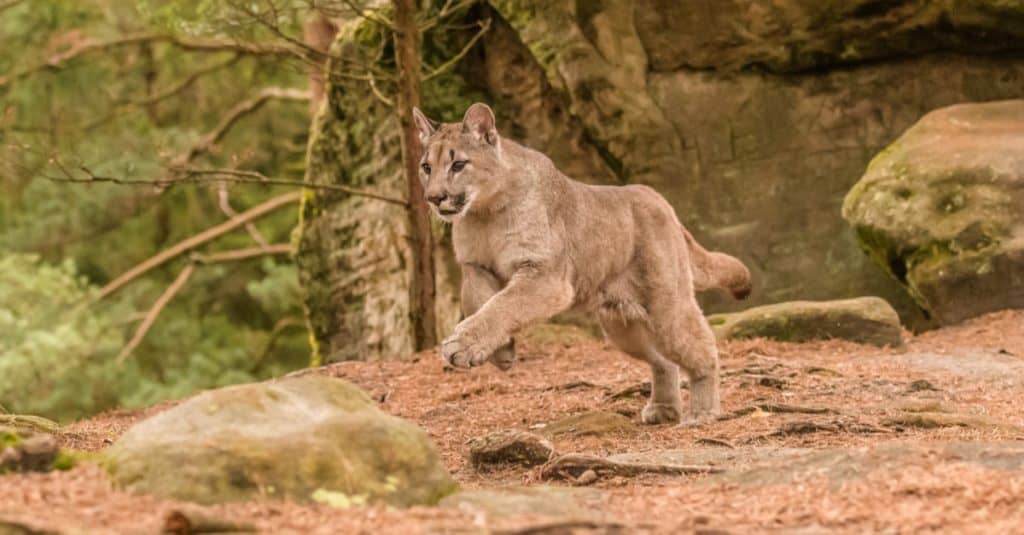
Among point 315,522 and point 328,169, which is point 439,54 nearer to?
point 328,169

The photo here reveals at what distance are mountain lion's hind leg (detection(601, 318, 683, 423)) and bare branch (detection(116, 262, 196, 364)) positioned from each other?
12619 mm

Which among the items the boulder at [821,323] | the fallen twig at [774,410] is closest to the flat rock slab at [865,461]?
the fallen twig at [774,410]

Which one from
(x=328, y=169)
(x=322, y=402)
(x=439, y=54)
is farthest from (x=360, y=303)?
(x=322, y=402)

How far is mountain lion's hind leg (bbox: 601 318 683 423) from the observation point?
9.16m

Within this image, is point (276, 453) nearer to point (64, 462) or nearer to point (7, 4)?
point (64, 462)

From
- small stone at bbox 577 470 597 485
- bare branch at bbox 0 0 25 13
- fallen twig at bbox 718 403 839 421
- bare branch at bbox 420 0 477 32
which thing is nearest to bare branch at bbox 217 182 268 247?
bare branch at bbox 0 0 25 13

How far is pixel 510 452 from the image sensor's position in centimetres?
742

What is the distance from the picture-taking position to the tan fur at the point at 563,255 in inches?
332

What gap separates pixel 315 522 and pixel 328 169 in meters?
11.7

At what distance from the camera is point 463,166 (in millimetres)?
8562

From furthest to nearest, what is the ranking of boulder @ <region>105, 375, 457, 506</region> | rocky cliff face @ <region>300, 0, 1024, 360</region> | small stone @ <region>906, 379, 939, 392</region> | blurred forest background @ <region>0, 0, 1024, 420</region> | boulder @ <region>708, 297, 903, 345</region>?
1. rocky cliff face @ <region>300, 0, 1024, 360</region>
2. blurred forest background @ <region>0, 0, 1024, 420</region>
3. boulder @ <region>708, 297, 903, 345</region>
4. small stone @ <region>906, 379, 939, 392</region>
5. boulder @ <region>105, 375, 457, 506</region>

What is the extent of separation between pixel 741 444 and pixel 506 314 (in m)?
1.48

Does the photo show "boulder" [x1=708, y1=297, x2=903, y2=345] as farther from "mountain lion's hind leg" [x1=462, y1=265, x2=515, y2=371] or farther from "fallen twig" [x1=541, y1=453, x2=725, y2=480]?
"fallen twig" [x1=541, y1=453, x2=725, y2=480]

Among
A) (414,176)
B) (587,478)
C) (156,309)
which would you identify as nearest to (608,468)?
(587,478)
